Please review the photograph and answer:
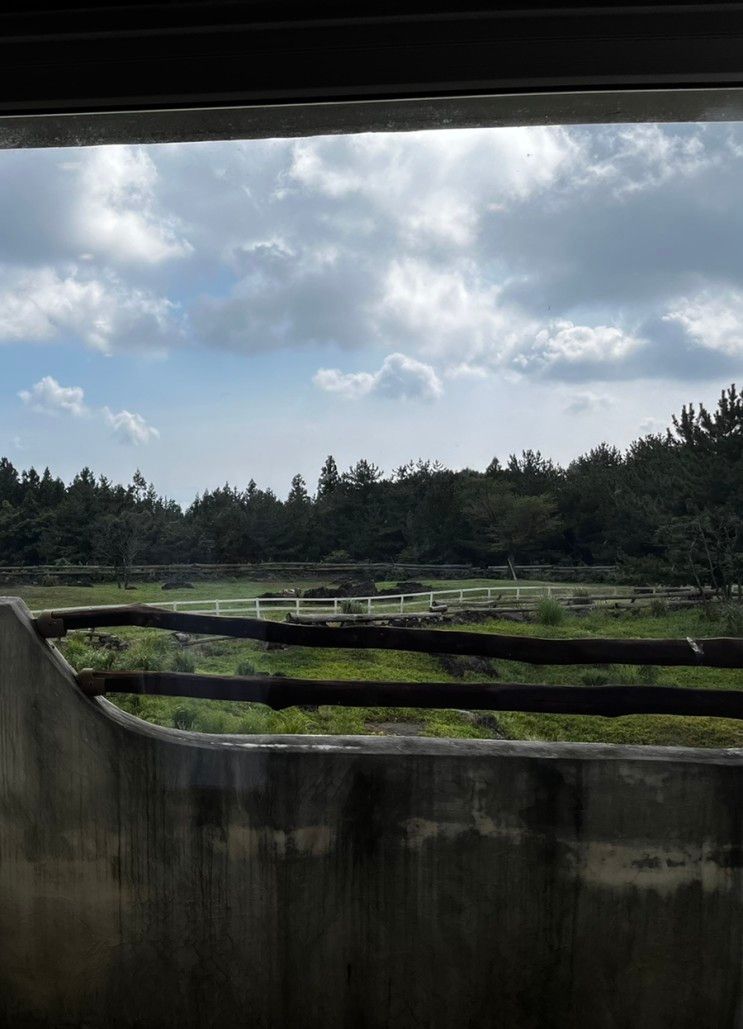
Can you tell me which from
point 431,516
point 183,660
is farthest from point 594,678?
point 183,660

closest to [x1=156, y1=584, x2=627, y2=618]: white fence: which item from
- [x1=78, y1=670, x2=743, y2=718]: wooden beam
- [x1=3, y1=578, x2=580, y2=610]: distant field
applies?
[x1=3, y1=578, x2=580, y2=610]: distant field

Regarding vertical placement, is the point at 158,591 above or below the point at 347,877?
above

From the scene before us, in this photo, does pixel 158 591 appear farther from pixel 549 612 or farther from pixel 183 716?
pixel 549 612

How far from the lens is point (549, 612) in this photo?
45.6 inches

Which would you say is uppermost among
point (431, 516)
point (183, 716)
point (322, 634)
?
point (431, 516)

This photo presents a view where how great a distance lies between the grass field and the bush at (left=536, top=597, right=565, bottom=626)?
10 mm

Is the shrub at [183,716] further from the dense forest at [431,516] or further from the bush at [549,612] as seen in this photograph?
the bush at [549,612]

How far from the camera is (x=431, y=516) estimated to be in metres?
1.19

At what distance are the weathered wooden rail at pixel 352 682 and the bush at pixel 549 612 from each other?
0.03 m

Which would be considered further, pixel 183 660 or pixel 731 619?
pixel 183 660

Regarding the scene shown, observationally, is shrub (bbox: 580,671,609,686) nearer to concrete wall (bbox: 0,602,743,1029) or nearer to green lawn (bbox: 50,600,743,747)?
green lawn (bbox: 50,600,743,747)

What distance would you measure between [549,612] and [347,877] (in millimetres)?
582

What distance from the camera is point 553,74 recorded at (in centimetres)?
91

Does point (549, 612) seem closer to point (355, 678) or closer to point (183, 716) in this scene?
point (355, 678)
